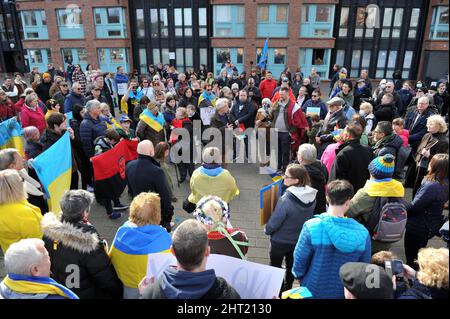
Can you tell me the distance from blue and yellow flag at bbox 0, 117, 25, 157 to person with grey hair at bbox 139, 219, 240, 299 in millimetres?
5379

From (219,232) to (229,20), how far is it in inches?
951

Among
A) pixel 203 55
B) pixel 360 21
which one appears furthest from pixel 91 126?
pixel 360 21

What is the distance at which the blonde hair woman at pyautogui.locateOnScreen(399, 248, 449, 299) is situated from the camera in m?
2.07

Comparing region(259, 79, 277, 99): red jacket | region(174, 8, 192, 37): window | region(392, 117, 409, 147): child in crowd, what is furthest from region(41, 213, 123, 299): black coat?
region(174, 8, 192, 37): window

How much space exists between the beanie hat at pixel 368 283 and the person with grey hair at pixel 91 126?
5.22 metres

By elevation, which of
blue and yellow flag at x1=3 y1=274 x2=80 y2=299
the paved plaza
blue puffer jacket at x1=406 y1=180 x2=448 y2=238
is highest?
blue and yellow flag at x1=3 y1=274 x2=80 y2=299

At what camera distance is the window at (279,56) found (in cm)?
2435

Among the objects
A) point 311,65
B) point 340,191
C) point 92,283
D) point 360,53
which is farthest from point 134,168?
point 360,53

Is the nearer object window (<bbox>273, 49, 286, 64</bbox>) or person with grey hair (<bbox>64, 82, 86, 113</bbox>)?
person with grey hair (<bbox>64, 82, 86, 113</bbox>)

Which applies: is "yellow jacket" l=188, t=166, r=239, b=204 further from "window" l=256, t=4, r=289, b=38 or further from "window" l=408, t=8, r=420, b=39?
"window" l=408, t=8, r=420, b=39

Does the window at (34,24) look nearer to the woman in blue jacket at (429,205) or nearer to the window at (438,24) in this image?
the window at (438,24)

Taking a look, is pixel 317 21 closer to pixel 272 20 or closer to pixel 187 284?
pixel 272 20

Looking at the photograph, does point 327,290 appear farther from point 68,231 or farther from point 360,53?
point 360,53

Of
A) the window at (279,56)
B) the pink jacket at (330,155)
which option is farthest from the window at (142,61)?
the pink jacket at (330,155)
